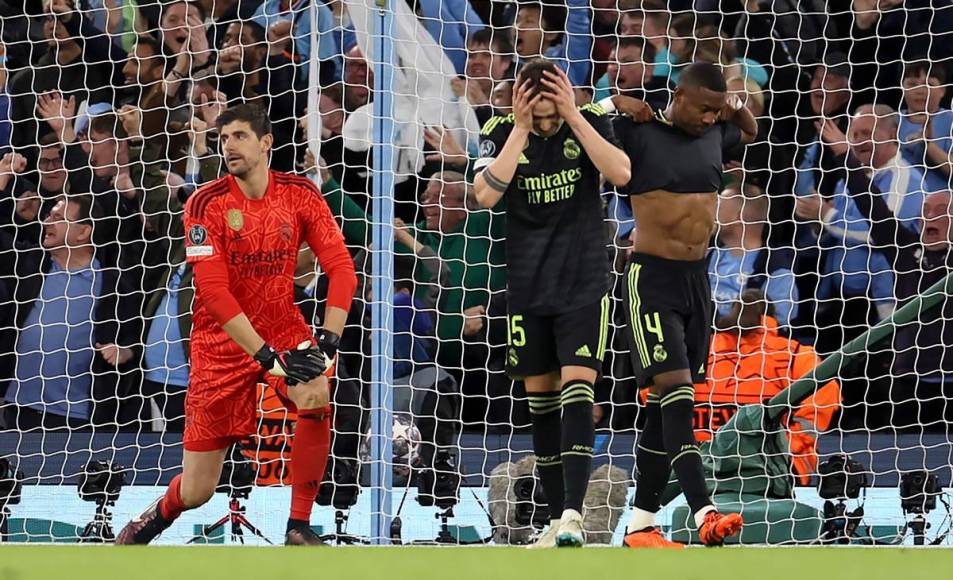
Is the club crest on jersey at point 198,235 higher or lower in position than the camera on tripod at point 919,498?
higher

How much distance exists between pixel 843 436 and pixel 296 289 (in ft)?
9.27

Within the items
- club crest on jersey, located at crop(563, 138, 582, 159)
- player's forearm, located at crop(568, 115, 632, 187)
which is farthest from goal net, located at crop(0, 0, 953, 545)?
player's forearm, located at crop(568, 115, 632, 187)

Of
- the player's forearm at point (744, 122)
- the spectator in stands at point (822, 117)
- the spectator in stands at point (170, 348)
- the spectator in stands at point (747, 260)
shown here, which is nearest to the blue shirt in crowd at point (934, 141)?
the spectator in stands at point (822, 117)

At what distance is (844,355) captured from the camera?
21.6 feet

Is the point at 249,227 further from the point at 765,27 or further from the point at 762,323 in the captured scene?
the point at 765,27

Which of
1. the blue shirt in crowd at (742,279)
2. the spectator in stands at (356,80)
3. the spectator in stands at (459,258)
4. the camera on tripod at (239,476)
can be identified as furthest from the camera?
the spectator in stands at (356,80)

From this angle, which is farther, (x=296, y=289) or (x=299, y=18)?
(x=299, y=18)

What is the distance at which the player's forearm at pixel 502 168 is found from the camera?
17.2 feet

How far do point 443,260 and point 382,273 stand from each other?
0.94 metres

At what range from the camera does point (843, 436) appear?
6.89 m

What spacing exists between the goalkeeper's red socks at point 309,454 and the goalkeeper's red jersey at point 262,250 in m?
0.29

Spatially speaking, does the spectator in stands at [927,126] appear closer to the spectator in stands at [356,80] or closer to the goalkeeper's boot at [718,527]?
A: the spectator in stands at [356,80]

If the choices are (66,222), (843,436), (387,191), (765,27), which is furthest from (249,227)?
(765,27)

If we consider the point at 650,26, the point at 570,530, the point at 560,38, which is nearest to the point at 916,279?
the point at 650,26
